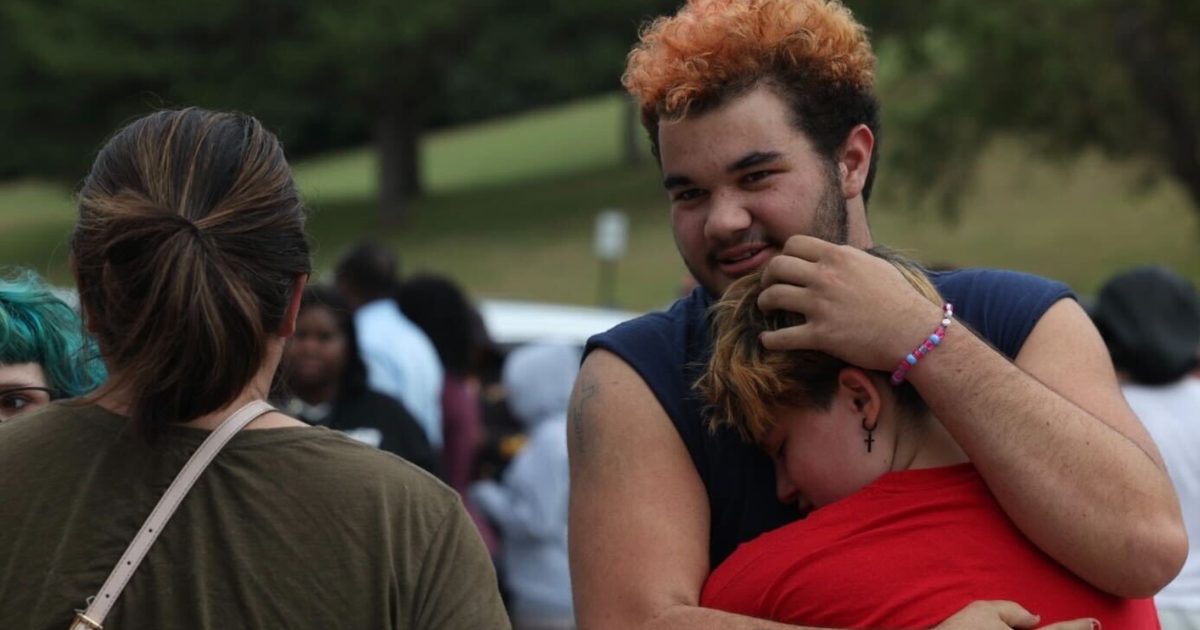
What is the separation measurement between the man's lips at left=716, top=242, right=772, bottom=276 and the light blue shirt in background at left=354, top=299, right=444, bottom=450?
4.06 m

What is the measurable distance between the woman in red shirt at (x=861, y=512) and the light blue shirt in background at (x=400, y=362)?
434 centimetres

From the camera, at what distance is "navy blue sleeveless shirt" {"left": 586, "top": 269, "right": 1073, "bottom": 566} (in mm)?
2443

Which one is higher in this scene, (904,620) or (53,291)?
(53,291)

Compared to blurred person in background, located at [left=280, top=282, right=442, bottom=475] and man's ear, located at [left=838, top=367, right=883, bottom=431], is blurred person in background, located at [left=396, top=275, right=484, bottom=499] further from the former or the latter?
man's ear, located at [left=838, top=367, right=883, bottom=431]

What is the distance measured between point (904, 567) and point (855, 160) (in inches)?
35.6

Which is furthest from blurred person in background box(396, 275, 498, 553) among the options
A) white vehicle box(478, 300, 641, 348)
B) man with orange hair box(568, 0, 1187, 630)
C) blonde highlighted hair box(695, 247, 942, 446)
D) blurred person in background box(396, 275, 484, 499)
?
blonde highlighted hair box(695, 247, 942, 446)

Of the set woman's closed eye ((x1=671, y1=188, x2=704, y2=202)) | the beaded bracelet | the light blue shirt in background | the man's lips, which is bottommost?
the light blue shirt in background

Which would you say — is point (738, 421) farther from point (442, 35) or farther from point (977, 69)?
point (442, 35)

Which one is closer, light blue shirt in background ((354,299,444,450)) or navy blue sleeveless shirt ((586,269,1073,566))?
navy blue sleeveless shirt ((586,269,1073,566))

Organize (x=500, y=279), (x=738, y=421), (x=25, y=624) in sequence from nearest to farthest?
(x=25, y=624) < (x=738, y=421) < (x=500, y=279)

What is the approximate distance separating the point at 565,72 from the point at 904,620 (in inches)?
1360

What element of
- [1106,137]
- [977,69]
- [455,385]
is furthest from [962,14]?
[455,385]

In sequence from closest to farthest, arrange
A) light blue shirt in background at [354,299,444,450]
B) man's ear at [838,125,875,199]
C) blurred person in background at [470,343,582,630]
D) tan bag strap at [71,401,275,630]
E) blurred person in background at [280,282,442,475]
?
tan bag strap at [71,401,275,630]
man's ear at [838,125,875,199]
blurred person in background at [280,282,442,475]
light blue shirt in background at [354,299,444,450]
blurred person in background at [470,343,582,630]

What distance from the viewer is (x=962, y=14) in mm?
23938
